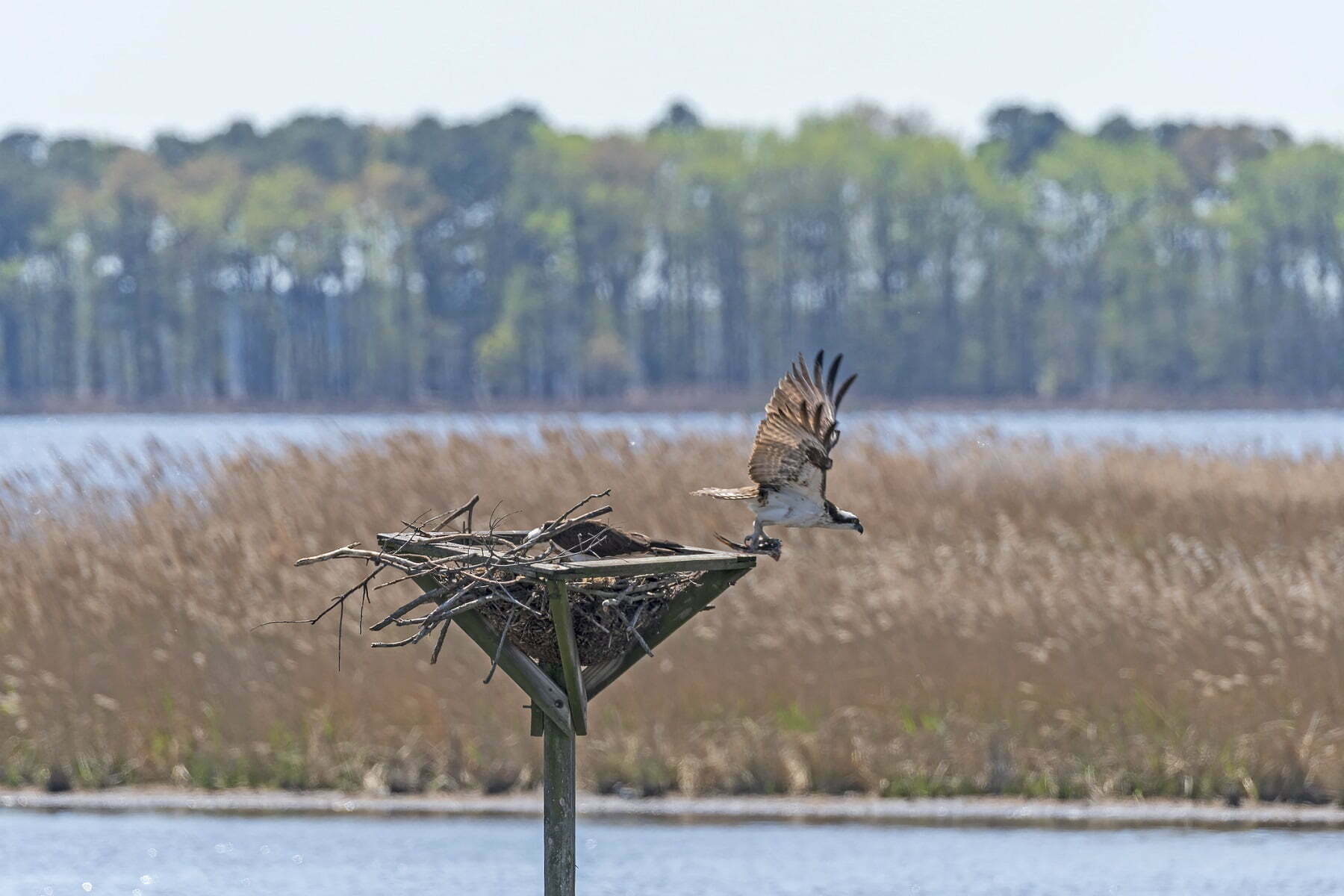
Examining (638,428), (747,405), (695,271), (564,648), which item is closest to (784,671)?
(638,428)

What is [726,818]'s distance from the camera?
528 inches

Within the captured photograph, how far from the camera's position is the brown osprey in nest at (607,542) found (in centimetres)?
652

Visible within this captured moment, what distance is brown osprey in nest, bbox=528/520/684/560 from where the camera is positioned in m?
6.52

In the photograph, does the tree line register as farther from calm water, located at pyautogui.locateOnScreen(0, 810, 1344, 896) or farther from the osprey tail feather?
the osprey tail feather

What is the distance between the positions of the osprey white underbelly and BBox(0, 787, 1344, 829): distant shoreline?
23.4 feet

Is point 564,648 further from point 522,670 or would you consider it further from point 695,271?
point 695,271

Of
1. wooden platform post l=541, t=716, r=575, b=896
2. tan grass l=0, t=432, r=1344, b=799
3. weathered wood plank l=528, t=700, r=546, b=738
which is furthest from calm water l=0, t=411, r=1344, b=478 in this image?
wooden platform post l=541, t=716, r=575, b=896

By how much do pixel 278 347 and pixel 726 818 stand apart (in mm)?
83523

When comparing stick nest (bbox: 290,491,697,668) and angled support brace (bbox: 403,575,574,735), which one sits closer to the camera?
stick nest (bbox: 290,491,697,668)

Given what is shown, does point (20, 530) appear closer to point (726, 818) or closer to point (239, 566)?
point (239, 566)

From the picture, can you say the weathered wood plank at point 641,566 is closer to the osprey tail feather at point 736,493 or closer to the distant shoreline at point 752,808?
the osprey tail feather at point 736,493

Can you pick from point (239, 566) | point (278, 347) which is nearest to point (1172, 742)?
point (239, 566)

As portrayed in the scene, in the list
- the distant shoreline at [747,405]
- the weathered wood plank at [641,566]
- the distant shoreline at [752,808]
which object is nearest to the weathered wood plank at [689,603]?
the weathered wood plank at [641,566]

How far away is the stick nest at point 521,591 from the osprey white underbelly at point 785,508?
29 cm
